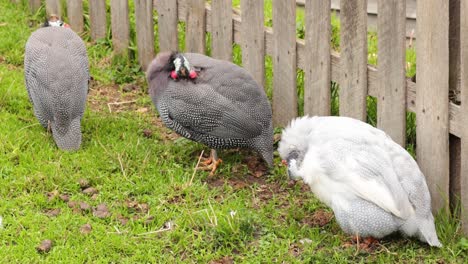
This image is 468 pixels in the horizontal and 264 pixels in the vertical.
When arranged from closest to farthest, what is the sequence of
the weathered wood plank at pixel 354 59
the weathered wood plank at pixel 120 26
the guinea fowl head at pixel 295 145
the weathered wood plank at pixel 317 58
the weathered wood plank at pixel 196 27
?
1. the guinea fowl head at pixel 295 145
2. the weathered wood plank at pixel 354 59
3. the weathered wood plank at pixel 317 58
4. the weathered wood plank at pixel 196 27
5. the weathered wood plank at pixel 120 26

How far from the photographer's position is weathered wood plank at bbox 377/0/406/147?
446 cm

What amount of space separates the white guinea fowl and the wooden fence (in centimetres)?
20

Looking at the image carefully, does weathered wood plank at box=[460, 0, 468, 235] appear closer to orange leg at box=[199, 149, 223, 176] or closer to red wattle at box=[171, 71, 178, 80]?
orange leg at box=[199, 149, 223, 176]

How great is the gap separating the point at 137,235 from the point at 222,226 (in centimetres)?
45

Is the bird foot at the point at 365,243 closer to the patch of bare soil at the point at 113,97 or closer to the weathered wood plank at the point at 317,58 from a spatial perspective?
the weathered wood plank at the point at 317,58

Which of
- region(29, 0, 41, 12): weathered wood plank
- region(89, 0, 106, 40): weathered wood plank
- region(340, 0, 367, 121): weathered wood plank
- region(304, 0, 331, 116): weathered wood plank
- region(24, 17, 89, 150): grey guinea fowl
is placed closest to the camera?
region(340, 0, 367, 121): weathered wood plank

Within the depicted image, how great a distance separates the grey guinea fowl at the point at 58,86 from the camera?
17.8 feet

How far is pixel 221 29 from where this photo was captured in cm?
587

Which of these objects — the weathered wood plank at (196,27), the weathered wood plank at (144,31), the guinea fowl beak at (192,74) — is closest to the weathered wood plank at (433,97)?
the guinea fowl beak at (192,74)

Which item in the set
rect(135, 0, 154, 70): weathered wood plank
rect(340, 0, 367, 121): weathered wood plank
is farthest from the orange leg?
rect(135, 0, 154, 70): weathered wood plank

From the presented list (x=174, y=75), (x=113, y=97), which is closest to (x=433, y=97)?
(x=174, y=75)

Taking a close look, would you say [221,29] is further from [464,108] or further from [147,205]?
[464,108]

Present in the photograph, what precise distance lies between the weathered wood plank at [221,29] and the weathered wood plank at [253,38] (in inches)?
6.4

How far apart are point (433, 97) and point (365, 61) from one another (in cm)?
57
